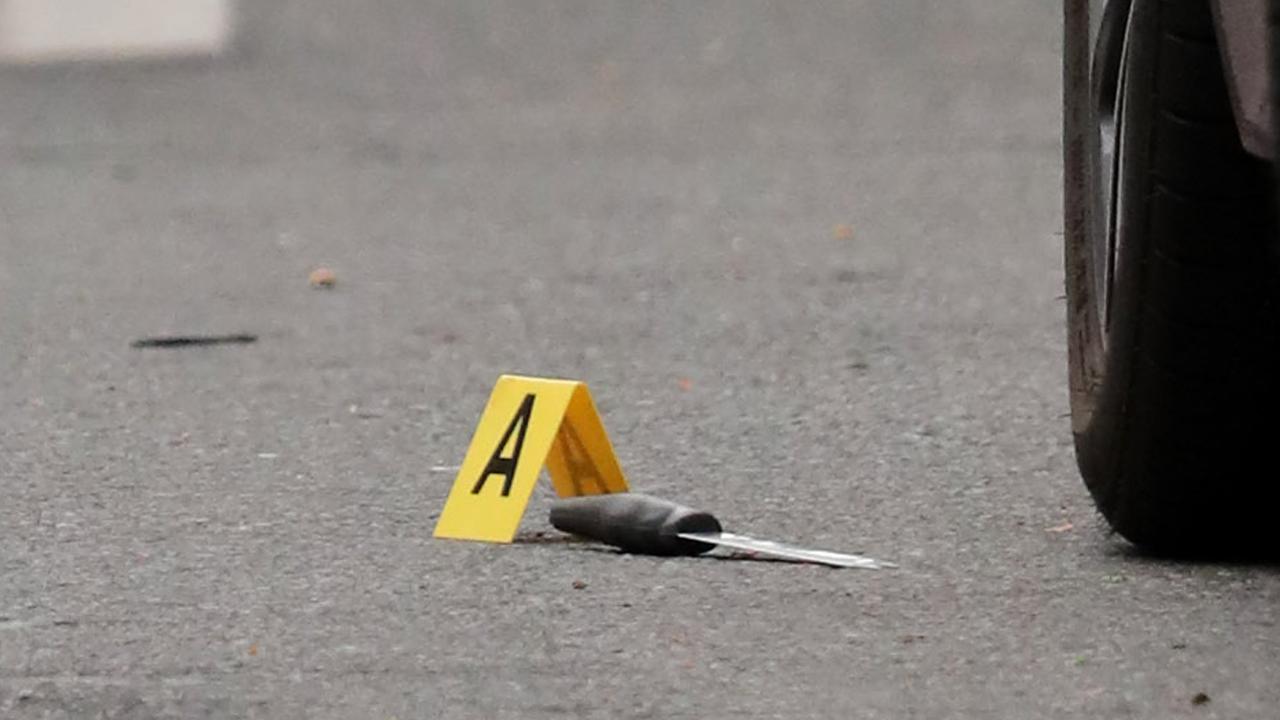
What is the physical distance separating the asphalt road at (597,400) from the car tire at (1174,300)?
108 mm

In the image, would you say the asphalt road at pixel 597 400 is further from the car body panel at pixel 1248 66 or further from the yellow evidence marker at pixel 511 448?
the car body panel at pixel 1248 66

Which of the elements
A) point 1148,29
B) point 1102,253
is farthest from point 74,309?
point 1148,29

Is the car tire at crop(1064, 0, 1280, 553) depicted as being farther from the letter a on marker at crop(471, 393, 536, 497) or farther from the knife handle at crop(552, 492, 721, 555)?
the letter a on marker at crop(471, 393, 536, 497)

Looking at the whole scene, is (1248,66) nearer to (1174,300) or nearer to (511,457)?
(1174,300)

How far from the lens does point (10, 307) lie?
22.4ft

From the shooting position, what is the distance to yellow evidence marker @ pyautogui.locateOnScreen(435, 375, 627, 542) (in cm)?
388

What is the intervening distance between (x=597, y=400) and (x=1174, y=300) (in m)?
2.02

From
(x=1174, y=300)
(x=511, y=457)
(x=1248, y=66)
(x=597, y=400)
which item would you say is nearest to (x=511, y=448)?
(x=511, y=457)

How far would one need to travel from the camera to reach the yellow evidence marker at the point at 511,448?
3.88 meters

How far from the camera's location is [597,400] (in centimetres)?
525

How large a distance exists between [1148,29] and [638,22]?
1119 centimetres

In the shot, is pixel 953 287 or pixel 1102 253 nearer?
pixel 1102 253

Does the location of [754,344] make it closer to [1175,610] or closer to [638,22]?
[1175,610]

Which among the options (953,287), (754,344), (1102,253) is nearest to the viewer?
(1102,253)
